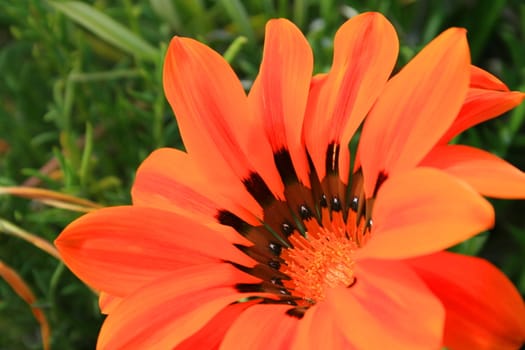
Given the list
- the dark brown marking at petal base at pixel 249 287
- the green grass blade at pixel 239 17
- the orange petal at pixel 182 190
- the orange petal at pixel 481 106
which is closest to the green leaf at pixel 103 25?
→ the green grass blade at pixel 239 17

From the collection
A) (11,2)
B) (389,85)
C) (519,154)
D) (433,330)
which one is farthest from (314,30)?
(433,330)

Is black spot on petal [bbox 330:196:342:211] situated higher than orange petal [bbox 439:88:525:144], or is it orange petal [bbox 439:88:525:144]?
orange petal [bbox 439:88:525:144]

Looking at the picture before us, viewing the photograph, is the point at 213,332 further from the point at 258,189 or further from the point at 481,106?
the point at 481,106

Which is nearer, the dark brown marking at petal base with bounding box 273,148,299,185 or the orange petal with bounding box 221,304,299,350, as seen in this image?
the orange petal with bounding box 221,304,299,350

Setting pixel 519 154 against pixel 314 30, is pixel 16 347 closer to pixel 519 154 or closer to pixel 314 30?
pixel 314 30

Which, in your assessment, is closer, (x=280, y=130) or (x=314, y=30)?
(x=280, y=130)

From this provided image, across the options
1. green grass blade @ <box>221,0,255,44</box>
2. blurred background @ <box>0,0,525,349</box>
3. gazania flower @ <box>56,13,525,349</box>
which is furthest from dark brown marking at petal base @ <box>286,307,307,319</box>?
green grass blade @ <box>221,0,255,44</box>

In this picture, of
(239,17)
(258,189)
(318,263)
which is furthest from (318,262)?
(239,17)

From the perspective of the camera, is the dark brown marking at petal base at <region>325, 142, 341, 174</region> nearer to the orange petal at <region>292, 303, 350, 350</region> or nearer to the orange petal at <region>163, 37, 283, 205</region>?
the orange petal at <region>163, 37, 283, 205</region>
